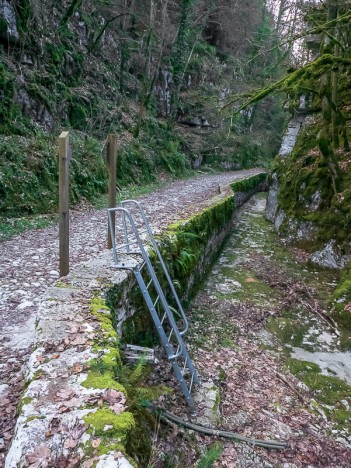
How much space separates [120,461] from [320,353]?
207 inches

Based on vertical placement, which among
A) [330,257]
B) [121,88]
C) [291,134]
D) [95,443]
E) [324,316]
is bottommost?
[324,316]

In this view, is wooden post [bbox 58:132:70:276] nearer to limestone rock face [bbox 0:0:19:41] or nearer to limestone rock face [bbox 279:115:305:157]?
limestone rock face [bbox 0:0:19:41]

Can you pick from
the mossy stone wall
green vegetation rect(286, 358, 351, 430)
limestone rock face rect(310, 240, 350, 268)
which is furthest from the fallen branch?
the mossy stone wall

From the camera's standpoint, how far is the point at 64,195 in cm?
414

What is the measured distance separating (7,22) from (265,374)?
12.2 metres

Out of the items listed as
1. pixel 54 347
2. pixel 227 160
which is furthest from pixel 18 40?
pixel 227 160

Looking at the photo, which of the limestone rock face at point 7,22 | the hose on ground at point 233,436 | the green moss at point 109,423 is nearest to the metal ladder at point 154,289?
the hose on ground at point 233,436

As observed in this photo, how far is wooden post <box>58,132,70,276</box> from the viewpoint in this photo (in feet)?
13.2

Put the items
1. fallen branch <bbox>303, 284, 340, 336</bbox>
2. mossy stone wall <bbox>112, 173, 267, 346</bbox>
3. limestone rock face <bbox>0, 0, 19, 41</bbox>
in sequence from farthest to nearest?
limestone rock face <bbox>0, 0, 19, 41</bbox> < fallen branch <bbox>303, 284, 340, 336</bbox> < mossy stone wall <bbox>112, 173, 267, 346</bbox>

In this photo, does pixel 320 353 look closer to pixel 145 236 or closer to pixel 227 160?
pixel 145 236

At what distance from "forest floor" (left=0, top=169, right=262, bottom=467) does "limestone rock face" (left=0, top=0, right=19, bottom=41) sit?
6068mm

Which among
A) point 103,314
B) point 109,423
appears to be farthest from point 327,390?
point 109,423

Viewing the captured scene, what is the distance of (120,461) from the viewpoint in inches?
75.5

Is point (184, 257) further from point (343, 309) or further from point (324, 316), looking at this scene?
point (343, 309)
